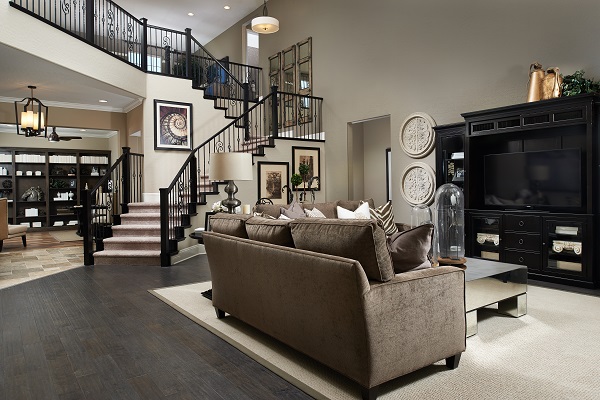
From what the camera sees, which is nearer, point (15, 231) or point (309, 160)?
point (15, 231)

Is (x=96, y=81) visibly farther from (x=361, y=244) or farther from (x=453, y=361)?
(x=453, y=361)

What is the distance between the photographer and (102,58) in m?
6.86

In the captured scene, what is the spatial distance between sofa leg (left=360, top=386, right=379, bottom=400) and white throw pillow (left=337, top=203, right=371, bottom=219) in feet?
12.2

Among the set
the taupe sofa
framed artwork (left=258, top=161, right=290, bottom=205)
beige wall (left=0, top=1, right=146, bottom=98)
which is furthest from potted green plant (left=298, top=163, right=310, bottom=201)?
the taupe sofa

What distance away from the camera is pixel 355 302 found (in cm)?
206

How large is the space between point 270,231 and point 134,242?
14.2 feet

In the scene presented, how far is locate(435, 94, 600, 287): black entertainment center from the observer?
14.4 ft

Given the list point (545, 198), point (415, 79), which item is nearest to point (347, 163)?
point (415, 79)

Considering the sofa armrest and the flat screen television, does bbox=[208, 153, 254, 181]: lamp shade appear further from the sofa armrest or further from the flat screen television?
the flat screen television

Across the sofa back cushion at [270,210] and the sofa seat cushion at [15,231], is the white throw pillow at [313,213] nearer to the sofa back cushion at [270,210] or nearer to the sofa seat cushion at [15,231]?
the sofa back cushion at [270,210]

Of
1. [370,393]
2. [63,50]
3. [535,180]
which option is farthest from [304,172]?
[370,393]

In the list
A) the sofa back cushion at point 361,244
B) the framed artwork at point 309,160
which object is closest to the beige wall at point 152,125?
the framed artwork at point 309,160

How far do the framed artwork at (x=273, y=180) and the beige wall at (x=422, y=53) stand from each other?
1.11 metres

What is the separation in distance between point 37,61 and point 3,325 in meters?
3.88
